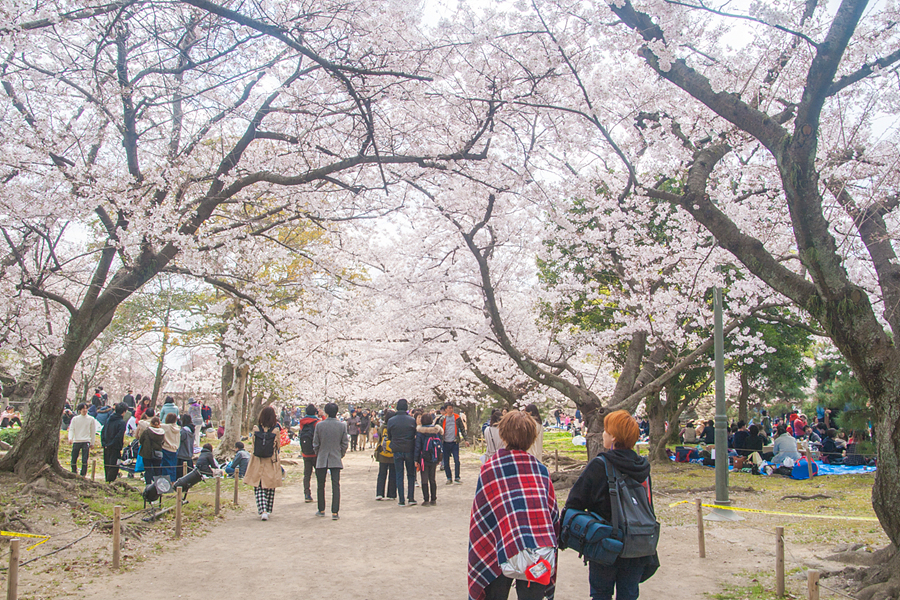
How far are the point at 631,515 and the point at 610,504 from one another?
0.12 metres

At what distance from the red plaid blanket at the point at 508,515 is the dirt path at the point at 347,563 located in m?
2.22

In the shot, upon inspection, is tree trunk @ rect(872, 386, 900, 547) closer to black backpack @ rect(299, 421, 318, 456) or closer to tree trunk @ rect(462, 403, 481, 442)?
black backpack @ rect(299, 421, 318, 456)

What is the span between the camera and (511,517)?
3188 mm

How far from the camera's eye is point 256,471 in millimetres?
8609

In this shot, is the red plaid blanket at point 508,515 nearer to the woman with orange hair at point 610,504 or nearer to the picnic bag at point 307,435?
the woman with orange hair at point 610,504

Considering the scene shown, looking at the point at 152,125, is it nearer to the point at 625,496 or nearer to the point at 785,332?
the point at 625,496

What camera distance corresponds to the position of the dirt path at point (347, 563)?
5.27m

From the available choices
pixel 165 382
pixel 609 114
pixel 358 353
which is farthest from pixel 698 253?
pixel 165 382

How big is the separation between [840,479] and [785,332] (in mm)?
5369

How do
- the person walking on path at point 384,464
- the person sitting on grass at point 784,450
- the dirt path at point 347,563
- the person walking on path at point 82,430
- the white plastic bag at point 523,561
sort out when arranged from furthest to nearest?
the person sitting on grass at point 784,450 < the person walking on path at point 82,430 < the person walking on path at point 384,464 < the dirt path at point 347,563 < the white plastic bag at point 523,561

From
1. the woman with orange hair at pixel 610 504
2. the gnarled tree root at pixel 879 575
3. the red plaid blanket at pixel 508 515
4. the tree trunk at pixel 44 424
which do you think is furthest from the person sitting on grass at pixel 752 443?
the tree trunk at pixel 44 424

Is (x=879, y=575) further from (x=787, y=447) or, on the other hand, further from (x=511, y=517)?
(x=787, y=447)

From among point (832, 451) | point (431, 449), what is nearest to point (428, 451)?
point (431, 449)

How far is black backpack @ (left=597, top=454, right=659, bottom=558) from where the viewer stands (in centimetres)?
323
